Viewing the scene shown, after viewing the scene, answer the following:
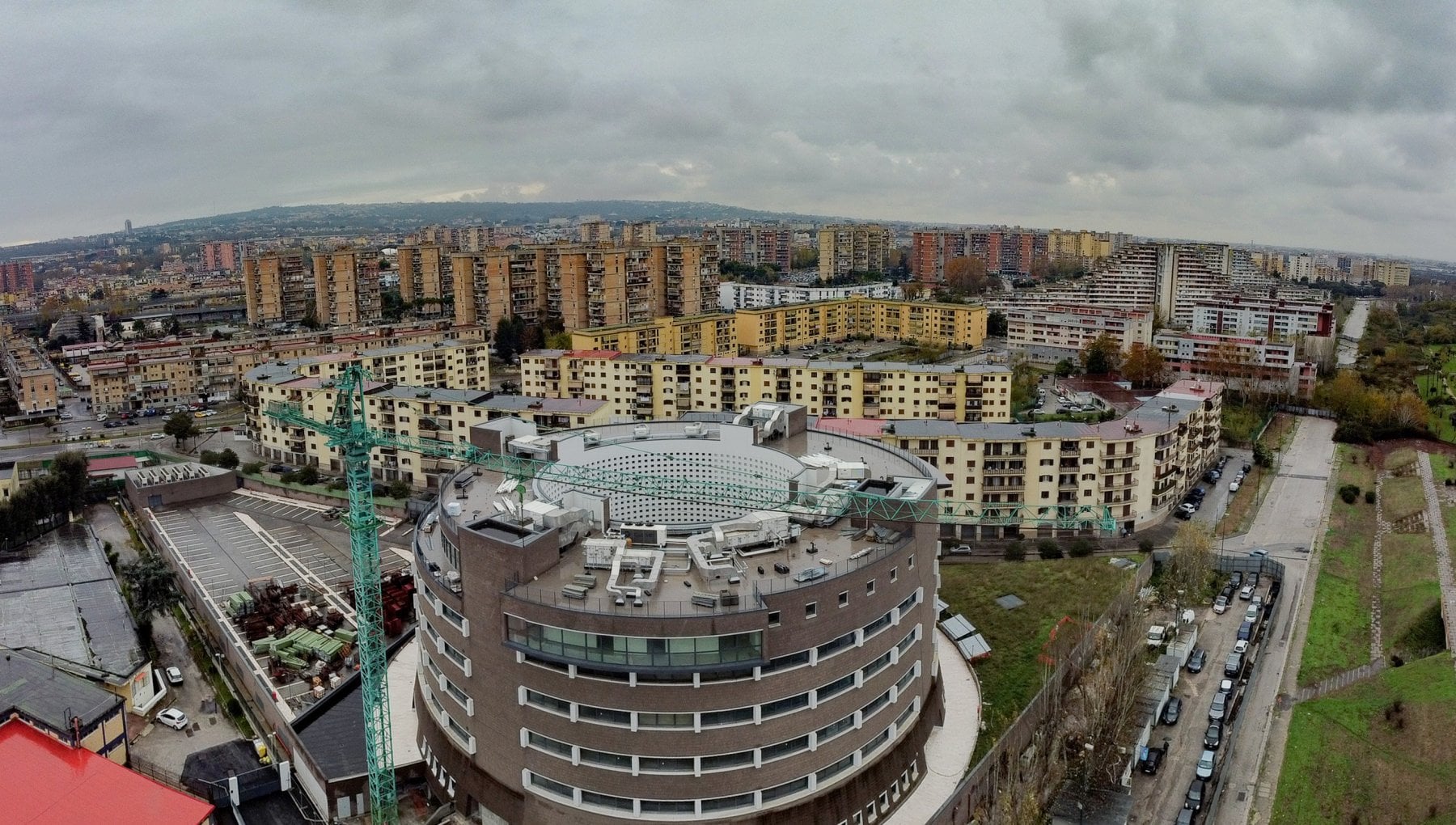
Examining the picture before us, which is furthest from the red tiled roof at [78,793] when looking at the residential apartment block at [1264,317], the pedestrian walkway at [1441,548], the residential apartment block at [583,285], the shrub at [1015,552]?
the residential apartment block at [1264,317]

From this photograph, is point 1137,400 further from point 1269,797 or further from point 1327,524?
point 1269,797

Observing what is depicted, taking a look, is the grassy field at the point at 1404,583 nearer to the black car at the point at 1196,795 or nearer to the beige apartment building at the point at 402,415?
the black car at the point at 1196,795

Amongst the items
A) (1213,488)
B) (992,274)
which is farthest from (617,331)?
(992,274)

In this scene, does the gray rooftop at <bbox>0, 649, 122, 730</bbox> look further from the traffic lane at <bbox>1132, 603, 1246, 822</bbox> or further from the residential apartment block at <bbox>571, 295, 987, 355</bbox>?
the residential apartment block at <bbox>571, 295, 987, 355</bbox>

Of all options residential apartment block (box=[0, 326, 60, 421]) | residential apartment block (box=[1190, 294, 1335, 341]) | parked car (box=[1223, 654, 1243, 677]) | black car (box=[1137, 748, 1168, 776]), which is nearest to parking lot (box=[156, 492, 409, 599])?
black car (box=[1137, 748, 1168, 776])

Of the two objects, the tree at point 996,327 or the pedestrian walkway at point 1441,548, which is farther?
the tree at point 996,327

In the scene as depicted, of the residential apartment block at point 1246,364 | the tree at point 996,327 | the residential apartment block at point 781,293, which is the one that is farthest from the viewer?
the residential apartment block at point 781,293

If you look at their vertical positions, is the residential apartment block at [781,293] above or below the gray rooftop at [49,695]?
above

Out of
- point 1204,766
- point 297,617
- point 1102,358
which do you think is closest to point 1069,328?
point 1102,358
